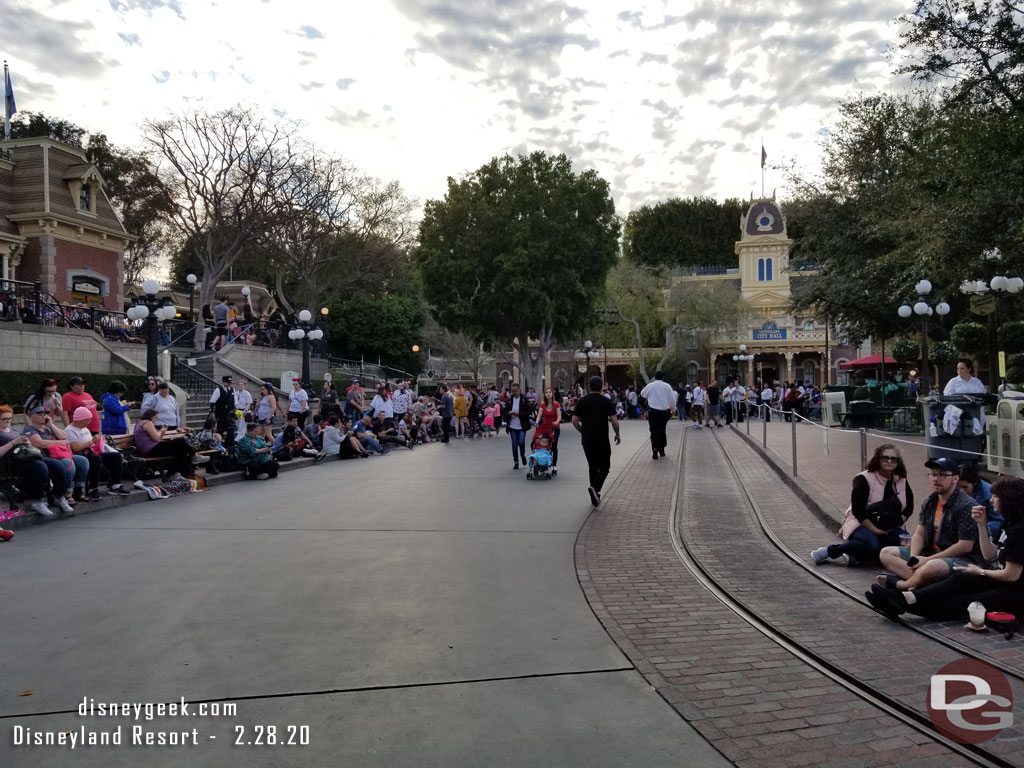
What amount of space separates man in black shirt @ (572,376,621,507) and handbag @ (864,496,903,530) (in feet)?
12.0

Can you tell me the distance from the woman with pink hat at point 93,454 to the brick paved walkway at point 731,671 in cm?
633

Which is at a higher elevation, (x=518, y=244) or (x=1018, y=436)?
(x=518, y=244)

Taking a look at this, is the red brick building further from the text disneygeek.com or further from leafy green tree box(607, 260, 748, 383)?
leafy green tree box(607, 260, 748, 383)

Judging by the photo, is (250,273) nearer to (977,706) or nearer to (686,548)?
(686,548)

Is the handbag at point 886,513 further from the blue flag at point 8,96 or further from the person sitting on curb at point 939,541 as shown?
the blue flag at point 8,96

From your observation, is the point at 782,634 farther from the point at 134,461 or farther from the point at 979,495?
the point at 134,461

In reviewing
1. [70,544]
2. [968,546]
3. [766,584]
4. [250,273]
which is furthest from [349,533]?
[250,273]

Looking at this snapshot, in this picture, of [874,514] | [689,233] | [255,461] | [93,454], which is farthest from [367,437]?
[689,233]

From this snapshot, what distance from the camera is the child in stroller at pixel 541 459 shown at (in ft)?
40.6

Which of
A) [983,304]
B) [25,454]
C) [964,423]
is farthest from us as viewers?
[983,304]

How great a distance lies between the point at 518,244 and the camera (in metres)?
34.4

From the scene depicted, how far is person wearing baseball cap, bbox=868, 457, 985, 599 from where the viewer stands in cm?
522

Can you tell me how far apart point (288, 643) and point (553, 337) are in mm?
35799

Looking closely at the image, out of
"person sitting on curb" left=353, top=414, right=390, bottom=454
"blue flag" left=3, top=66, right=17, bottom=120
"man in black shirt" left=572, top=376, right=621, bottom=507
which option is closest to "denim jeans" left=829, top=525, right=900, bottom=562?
"man in black shirt" left=572, top=376, right=621, bottom=507
